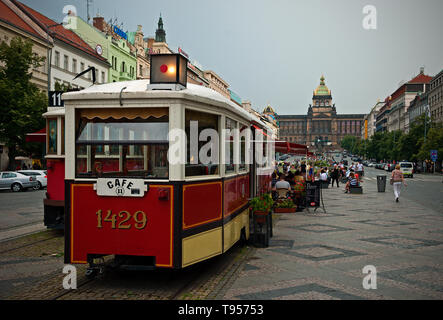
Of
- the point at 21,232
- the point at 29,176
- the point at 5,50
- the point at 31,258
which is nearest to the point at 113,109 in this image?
the point at 31,258

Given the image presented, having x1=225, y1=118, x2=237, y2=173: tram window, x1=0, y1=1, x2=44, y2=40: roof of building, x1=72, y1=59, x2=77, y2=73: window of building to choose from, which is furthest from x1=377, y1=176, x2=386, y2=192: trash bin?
x1=72, y1=59, x2=77, y2=73: window of building

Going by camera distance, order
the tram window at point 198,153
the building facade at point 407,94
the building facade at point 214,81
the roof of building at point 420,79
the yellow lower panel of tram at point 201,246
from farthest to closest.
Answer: the roof of building at point 420,79, the building facade at point 407,94, the building facade at point 214,81, the tram window at point 198,153, the yellow lower panel of tram at point 201,246

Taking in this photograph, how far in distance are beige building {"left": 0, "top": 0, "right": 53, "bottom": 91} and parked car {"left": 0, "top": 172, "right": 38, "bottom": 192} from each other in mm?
15630

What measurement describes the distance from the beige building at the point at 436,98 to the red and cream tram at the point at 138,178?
80333 mm

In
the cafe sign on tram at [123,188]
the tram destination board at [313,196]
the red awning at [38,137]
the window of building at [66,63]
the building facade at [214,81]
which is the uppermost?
the building facade at [214,81]

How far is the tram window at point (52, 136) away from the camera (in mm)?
10891

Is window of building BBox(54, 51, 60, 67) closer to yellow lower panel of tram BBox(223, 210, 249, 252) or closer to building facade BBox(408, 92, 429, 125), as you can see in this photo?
yellow lower panel of tram BBox(223, 210, 249, 252)

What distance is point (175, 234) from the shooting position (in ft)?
19.9

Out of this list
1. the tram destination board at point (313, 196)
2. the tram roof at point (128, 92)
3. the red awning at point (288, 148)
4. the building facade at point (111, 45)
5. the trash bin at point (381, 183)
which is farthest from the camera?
the building facade at point (111, 45)

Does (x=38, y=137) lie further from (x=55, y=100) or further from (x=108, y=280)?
(x=108, y=280)

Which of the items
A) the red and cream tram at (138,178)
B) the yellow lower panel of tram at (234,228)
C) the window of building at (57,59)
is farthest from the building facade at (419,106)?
the red and cream tram at (138,178)

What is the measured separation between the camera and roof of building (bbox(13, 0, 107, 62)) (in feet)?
148

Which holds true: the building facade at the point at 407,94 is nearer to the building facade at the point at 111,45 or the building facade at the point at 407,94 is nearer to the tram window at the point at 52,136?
the building facade at the point at 111,45

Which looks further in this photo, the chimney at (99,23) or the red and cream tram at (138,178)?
the chimney at (99,23)
